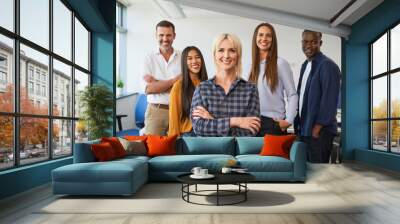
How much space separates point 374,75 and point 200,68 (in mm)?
4188

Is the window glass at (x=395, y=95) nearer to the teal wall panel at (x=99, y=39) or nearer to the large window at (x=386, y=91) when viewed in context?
the large window at (x=386, y=91)

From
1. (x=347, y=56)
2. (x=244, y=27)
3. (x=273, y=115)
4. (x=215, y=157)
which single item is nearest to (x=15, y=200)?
(x=215, y=157)

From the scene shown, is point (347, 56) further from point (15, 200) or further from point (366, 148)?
point (15, 200)

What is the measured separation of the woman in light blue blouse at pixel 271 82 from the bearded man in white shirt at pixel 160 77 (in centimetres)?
157

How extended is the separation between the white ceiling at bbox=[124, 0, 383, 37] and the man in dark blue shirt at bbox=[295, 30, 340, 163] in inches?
12.4

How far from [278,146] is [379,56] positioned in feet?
13.6

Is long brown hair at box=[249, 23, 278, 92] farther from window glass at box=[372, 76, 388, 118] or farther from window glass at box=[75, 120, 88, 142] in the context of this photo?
window glass at box=[75, 120, 88, 142]

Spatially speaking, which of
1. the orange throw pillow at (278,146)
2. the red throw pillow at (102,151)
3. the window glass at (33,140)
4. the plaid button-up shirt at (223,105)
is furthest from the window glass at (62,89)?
the orange throw pillow at (278,146)

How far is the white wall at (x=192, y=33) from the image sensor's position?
848 cm

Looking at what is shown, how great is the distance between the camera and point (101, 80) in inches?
351

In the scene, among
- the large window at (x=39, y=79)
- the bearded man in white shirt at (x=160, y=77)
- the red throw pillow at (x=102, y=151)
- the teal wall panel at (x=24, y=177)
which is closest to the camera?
the teal wall panel at (x=24, y=177)

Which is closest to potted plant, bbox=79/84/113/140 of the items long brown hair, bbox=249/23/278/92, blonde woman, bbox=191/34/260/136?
blonde woman, bbox=191/34/260/136

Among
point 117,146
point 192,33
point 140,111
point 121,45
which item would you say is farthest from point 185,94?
point 117,146

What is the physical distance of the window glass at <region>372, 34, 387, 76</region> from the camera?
29.1 ft
